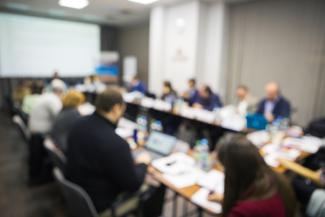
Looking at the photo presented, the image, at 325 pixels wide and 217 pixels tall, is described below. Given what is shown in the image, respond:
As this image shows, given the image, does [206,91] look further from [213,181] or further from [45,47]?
A: [45,47]

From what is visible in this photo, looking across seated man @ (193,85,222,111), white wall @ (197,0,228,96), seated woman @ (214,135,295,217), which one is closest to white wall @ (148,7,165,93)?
white wall @ (197,0,228,96)

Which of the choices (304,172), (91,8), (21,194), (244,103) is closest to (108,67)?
(91,8)

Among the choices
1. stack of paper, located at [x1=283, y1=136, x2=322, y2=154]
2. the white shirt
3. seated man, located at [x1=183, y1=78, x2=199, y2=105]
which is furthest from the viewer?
seated man, located at [x1=183, y1=78, x2=199, y2=105]

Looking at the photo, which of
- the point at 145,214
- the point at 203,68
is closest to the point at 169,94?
the point at 203,68

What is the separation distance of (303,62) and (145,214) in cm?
414

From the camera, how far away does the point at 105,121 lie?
4.90 feet

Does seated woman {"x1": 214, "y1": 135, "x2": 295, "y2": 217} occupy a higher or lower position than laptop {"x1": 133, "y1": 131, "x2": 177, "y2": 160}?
higher

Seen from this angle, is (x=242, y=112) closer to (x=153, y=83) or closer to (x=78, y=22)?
(x=153, y=83)

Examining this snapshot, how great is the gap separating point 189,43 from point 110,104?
13.7 ft

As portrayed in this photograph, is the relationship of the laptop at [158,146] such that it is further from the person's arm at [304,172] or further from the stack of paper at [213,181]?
the person's arm at [304,172]

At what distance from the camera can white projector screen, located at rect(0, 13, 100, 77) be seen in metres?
6.48

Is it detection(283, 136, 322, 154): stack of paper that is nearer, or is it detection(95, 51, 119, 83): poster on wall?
detection(283, 136, 322, 154): stack of paper

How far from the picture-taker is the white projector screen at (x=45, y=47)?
6480 millimetres

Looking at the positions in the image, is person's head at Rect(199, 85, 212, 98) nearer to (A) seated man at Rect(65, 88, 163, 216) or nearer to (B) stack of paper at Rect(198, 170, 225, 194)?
(B) stack of paper at Rect(198, 170, 225, 194)
